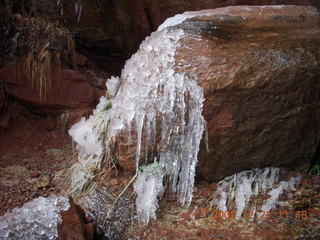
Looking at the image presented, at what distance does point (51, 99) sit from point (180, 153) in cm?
227

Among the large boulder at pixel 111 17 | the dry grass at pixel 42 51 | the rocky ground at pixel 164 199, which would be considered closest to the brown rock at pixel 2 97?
the rocky ground at pixel 164 199

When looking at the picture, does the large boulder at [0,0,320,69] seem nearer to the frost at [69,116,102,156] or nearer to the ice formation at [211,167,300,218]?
the frost at [69,116,102,156]

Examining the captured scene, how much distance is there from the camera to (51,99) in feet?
13.9

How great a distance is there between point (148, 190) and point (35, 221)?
0.90 metres

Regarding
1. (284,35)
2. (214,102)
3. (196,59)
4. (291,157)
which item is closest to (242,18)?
(284,35)

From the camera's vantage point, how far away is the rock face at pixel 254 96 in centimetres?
267

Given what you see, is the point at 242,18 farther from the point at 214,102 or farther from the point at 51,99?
the point at 51,99

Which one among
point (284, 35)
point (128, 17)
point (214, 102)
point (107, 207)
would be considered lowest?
point (107, 207)

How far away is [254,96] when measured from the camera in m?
2.69

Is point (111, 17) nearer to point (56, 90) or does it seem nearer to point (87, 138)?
point (56, 90)
